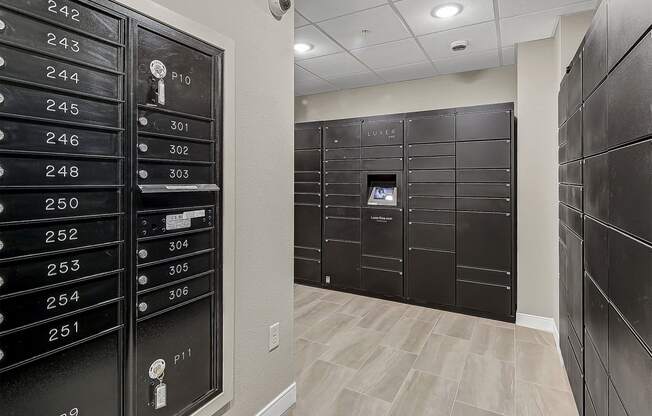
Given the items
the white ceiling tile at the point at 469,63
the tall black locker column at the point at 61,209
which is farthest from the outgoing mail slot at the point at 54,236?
the white ceiling tile at the point at 469,63

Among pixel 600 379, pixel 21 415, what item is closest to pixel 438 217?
pixel 600 379

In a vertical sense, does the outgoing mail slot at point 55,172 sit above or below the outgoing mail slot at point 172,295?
above

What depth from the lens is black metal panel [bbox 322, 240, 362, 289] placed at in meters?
4.28

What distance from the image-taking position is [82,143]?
3.31ft

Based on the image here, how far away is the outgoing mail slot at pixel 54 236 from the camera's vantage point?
884 millimetres

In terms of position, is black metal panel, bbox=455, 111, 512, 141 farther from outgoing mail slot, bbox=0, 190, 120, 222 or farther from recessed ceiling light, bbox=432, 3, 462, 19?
outgoing mail slot, bbox=0, 190, 120, 222

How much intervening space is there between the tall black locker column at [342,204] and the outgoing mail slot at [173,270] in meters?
2.95

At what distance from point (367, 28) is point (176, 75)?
214 centimetres

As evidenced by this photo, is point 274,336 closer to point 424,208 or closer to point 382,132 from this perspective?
point 424,208

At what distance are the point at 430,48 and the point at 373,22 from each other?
0.81 m

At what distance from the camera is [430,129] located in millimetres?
3756

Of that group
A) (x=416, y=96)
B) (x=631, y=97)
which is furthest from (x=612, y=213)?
(x=416, y=96)

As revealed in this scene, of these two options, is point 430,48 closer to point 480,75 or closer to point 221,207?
point 480,75

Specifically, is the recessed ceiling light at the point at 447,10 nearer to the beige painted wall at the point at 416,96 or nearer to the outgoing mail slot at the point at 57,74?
the beige painted wall at the point at 416,96
